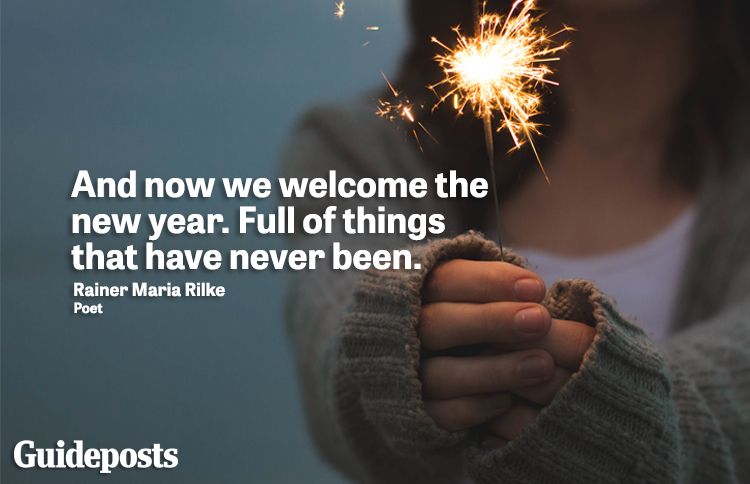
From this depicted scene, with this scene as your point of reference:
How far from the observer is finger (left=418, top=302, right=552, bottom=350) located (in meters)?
0.60

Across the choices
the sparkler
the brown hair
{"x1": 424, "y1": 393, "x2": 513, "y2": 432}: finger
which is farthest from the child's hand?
the brown hair

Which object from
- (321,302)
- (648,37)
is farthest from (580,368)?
(648,37)

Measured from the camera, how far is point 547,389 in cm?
63

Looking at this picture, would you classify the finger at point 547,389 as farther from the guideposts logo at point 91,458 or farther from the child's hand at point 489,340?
the guideposts logo at point 91,458

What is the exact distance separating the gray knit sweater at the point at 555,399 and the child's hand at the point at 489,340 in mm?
13

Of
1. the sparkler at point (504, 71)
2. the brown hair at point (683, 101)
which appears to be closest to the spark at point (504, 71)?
the sparkler at point (504, 71)

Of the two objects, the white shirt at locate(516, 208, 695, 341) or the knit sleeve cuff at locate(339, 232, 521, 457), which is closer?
the knit sleeve cuff at locate(339, 232, 521, 457)

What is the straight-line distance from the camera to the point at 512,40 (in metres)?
0.70

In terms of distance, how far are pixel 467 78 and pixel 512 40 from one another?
0.17 ft

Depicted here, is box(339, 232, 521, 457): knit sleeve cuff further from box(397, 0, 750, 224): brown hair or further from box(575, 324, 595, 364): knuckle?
box(397, 0, 750, 224): brown hair

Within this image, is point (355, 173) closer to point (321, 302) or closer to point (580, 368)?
point (321, 302)

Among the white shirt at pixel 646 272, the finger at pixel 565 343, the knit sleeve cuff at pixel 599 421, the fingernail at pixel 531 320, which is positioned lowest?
the knit sleeve cuff at pixel 599 421

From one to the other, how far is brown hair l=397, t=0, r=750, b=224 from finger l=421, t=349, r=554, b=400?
586mm

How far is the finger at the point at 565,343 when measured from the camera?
2.05 feet
